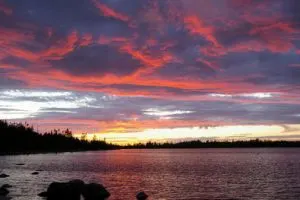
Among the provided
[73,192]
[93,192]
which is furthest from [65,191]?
[93,192]

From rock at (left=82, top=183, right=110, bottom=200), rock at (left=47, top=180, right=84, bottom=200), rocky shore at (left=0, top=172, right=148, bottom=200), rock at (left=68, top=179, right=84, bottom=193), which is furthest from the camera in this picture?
rock at (left=82, top=183, right=110, bottom=200)

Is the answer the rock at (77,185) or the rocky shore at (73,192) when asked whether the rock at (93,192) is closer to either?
the rocky shore at (73,192)

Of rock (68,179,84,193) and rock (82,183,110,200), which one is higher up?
rock (68,179,84,193)

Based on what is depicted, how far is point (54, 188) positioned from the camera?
50.8m

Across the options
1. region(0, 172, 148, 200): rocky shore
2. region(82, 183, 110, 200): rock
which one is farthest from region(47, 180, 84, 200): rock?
region(82, 183, 110, 200): rock

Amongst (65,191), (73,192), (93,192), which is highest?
(65,191)

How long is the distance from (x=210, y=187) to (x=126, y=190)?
16.5m

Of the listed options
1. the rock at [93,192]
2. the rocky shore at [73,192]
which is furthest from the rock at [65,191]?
the rock at [93,192]

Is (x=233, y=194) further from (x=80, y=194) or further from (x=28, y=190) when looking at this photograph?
(x=28, y=190)

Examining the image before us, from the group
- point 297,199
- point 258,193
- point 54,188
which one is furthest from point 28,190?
point 297,199

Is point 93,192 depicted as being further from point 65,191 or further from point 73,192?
point 65,191

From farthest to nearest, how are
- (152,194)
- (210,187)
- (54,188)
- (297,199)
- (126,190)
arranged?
(210,187) < (126,190) < (152,194) < (297,199) < (54,188)

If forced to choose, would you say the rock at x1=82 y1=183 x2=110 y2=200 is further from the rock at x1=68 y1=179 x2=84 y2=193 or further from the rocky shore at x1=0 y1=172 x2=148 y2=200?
the rock at x1=68 y1=179 x2=84 y2=193

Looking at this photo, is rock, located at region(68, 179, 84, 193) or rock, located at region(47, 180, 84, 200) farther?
rock, located at region(68, 179, 84, 193)
